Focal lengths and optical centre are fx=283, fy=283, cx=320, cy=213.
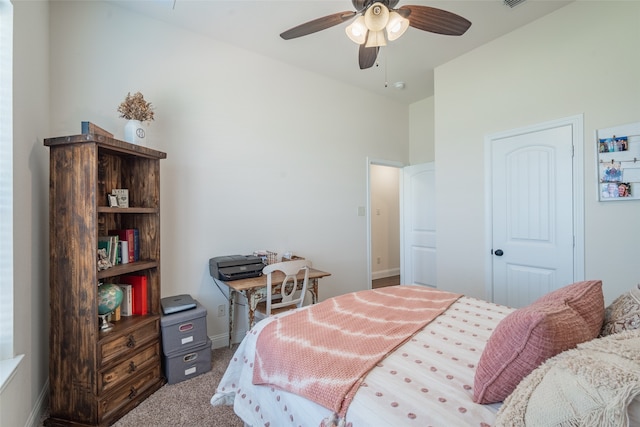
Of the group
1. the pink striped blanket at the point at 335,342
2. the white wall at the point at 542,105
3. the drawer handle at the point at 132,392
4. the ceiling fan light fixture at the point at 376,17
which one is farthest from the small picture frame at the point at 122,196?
the white wall at the point at 542,105

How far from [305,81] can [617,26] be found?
→ 2.65 metres

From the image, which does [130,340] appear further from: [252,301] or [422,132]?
[422,132]

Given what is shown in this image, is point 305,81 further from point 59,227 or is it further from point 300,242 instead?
point 59,227

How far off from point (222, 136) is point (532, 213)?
2.95m

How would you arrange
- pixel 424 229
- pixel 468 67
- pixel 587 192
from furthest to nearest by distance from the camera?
pixel 424 229
pixel 468 67
pixel 587 192

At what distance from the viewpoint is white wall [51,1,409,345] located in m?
2.16

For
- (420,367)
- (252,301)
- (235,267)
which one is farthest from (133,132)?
(420,367)

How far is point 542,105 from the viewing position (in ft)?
8.04

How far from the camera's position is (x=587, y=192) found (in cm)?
220

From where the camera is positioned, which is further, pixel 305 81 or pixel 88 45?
pixel 305 81

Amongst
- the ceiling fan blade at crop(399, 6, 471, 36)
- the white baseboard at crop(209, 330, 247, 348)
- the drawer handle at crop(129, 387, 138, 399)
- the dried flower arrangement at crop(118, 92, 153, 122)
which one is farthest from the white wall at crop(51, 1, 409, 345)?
the ceiling fan blade at crop(399, 6, 471, 36)

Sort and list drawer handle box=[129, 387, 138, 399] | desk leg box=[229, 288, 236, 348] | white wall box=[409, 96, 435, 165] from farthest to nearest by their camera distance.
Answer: white wall box=[409, 96, 435, 165]
desk leg box=[229, 288, 236, 348]
drawer handle box=[129, 387, 138, 399]

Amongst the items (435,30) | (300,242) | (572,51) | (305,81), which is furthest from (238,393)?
(572,51)

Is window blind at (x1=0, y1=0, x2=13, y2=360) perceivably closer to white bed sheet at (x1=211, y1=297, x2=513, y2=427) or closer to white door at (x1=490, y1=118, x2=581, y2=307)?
white bed sheet at (x1=211, y1=297, x2=513, y2=427)
